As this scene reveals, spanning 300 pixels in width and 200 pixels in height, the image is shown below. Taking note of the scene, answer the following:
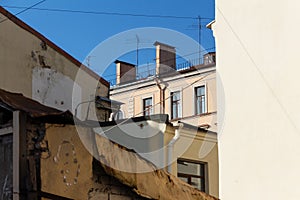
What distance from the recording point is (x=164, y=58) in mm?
30953

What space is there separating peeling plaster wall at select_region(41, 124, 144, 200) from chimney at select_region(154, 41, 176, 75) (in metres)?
23.8

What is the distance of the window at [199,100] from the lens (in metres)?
29.1

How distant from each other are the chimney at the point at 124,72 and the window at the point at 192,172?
1782 cm

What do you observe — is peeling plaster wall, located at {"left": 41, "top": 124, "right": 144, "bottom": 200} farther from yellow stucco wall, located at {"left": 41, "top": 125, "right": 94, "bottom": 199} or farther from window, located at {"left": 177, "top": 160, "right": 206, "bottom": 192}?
window, located at {"left": 177, "top": 160, "right": 206, "bottom": 192}

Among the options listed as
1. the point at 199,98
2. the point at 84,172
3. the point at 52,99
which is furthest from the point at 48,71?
the point at 199,98

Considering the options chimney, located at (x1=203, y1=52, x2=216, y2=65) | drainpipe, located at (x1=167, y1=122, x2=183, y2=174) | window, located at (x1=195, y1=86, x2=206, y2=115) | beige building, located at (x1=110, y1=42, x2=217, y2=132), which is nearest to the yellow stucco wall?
drainpipe, located at (x1=167, y1=122, x2=183, y2=174)

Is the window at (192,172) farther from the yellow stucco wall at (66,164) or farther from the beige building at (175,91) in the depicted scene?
the beige building at (175,91)

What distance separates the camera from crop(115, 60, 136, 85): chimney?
1282 inches

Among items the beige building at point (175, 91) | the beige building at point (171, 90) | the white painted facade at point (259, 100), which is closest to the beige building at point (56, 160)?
the white painted facade at point (259, 100)

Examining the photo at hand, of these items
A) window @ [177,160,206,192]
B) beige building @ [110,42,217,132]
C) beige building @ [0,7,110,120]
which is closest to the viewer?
beige building @ [0,7,110,120]

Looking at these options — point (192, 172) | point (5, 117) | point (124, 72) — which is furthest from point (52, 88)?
point (124, 72)

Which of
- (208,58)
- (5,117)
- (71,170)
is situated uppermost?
(208,58)

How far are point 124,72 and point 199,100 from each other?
626 centimetres

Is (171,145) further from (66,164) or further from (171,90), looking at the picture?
(171,90)
